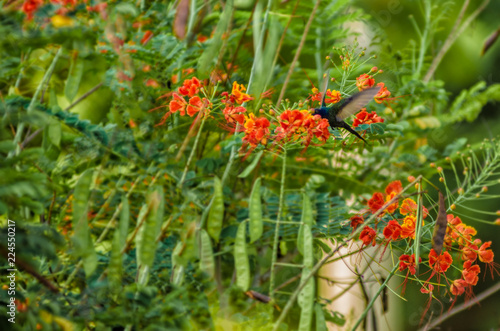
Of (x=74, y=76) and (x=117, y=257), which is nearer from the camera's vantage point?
(x=117, y=257)

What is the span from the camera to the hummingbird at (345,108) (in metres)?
0.75

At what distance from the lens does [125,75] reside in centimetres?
100

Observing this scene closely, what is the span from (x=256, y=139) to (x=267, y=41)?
0.63ft

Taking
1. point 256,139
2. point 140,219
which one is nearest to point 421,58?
point 256,139

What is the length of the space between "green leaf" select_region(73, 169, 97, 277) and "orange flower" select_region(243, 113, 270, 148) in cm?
25

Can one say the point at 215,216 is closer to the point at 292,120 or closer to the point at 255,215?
the point at 255,215

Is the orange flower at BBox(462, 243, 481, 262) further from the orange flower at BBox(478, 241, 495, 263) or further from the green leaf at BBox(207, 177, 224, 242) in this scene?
the green leaf at BBox(207, 177, 224, 242)

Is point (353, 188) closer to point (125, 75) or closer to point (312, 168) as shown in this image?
point (312, 168)

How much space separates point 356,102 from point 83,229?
43 cm

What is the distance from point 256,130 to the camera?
2.76 ft

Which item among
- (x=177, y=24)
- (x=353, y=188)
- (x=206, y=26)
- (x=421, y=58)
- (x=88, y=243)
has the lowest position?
(x=88, y=243)

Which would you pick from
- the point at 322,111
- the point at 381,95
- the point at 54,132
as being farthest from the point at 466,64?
the point at 54,132

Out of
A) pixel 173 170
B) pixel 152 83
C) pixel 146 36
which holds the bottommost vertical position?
pixel 173 170

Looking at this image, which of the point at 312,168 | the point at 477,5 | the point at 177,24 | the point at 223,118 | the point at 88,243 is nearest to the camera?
the point at 88,243
